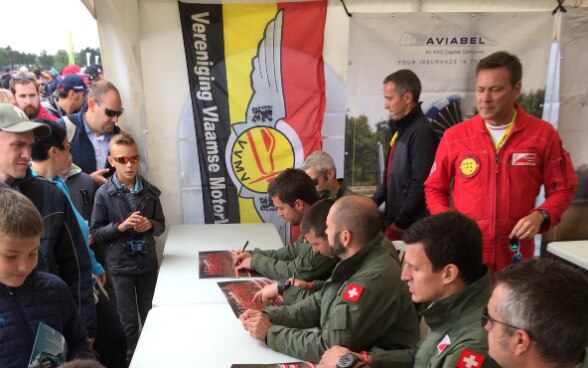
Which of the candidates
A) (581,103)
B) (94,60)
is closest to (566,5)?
(581,103)

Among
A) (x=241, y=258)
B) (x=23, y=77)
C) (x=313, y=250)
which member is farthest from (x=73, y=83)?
(x=313, y=250)

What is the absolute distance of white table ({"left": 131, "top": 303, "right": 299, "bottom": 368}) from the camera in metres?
1.63

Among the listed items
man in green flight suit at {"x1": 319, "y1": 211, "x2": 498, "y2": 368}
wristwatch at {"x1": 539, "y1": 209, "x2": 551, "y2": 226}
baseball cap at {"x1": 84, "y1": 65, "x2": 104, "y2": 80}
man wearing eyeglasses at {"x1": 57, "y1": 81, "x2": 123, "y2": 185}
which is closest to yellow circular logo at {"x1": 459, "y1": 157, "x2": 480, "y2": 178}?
wristwatch at {"x1": 539, "y1": 209, "x2": 551, "y2": 226}

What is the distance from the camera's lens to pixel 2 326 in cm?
131

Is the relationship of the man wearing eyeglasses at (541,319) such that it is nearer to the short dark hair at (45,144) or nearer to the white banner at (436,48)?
the short dark hair at (45,144)

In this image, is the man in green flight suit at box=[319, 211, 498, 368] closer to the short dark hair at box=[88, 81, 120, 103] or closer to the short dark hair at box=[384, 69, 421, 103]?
the short dark hair at box=[384, 69, 421, 103]

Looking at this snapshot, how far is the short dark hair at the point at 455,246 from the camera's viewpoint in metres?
1.32

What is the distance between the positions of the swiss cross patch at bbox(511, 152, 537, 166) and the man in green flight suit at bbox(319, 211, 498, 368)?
0.95m

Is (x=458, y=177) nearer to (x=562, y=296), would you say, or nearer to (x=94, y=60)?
(x=562, y=296)

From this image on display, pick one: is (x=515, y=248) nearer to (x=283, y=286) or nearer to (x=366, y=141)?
(x=283, y=286)

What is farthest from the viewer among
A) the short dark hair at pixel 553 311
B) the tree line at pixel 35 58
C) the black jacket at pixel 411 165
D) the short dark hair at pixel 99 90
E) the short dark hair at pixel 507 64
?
the tree line at pixel 35 58

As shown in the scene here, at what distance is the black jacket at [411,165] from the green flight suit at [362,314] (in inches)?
44.3

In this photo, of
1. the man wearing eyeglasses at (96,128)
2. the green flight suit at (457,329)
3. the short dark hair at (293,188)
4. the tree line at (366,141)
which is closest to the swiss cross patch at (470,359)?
the green flight suit at (457,329)

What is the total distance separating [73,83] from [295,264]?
271cm
